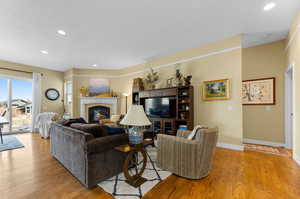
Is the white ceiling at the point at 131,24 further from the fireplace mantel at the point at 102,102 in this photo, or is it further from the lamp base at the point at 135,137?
the fireplace mantel at the point at 102,102

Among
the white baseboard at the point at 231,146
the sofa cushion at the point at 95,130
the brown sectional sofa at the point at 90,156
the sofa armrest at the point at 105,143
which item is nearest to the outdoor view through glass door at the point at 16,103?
the brown sectional sofa at the point at 90,156

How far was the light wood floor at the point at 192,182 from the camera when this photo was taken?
5.87ft

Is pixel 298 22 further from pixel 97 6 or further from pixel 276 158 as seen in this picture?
pixel 97 6

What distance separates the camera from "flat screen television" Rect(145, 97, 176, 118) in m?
4.52

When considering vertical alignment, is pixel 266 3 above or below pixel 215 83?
above

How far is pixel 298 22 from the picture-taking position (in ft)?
8.86

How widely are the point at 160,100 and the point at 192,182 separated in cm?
301

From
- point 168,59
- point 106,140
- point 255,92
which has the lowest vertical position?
point 106,140

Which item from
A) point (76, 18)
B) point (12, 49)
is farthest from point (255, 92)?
point (12, 49)

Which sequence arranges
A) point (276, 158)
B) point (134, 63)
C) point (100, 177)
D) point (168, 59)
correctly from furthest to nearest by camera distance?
point (134, 63), point (168, 59), point (276, 158), point (100, 177)

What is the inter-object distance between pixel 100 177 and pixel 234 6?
3.74 metres

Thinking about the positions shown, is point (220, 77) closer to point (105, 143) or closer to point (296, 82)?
point (296, 82)

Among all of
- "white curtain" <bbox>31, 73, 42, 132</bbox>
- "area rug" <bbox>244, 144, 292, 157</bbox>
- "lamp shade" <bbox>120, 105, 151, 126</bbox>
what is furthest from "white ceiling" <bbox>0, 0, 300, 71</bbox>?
"area rug" <bbox>244, 144, 292, 157</bbox>

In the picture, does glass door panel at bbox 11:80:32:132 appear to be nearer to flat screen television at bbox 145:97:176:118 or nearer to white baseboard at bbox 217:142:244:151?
flat screen television at bbox 145:97:176:118
